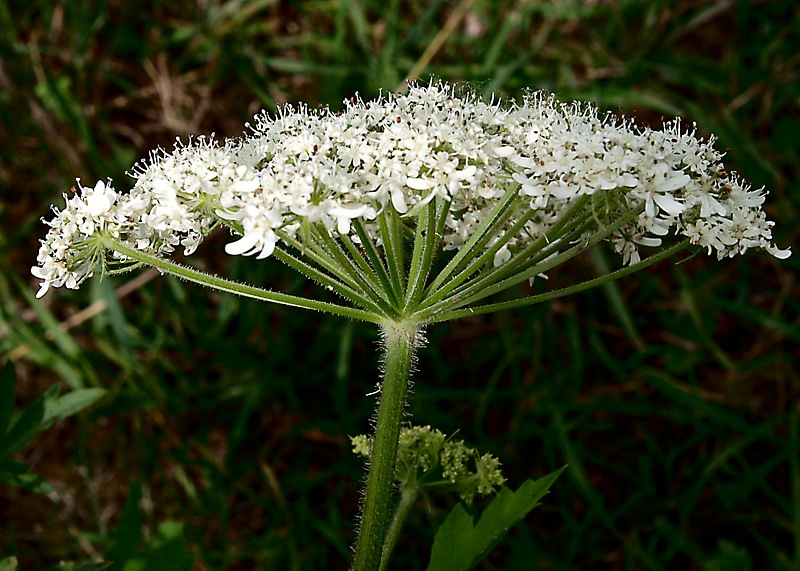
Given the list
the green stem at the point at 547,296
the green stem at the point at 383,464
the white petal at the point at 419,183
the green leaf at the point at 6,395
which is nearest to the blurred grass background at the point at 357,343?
the green leaf at the point at 6,395

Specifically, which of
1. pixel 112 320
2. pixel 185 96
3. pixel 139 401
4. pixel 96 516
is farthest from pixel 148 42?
pixel 96 516

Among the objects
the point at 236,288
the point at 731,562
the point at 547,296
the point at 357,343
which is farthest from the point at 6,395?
the point at 731,562

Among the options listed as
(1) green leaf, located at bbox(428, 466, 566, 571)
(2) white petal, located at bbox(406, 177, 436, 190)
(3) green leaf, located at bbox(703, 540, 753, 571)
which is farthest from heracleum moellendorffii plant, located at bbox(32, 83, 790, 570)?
(3) green leaf, located at bbox(703, 540, 753, 571)

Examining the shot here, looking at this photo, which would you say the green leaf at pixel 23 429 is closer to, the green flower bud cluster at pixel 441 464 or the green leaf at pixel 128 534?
the green leaf at pixel 128 534

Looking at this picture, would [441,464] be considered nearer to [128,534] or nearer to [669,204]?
[669,204]

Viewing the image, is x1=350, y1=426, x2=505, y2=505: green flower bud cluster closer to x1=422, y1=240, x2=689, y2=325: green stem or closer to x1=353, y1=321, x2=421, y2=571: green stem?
x1=353, y1=321, x2=421, y2=571: green stem
